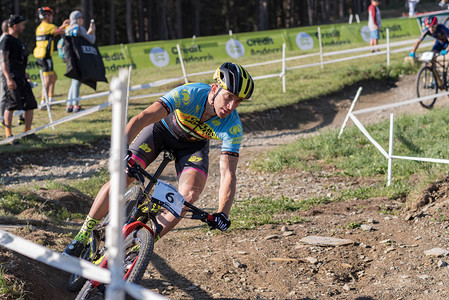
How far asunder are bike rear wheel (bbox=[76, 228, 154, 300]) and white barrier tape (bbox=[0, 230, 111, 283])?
870mm

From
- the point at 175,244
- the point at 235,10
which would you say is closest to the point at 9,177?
the point at 175,244

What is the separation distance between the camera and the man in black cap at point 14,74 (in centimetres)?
956

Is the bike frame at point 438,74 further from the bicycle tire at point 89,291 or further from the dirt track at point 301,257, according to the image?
the bicycle tire at point 89,291

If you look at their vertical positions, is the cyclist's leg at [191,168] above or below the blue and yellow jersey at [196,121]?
below

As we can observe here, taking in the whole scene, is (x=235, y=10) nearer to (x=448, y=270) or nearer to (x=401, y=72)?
(x=401, y=72)

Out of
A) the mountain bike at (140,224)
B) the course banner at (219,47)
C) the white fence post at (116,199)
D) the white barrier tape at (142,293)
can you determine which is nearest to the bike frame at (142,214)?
the mountain bike at (140,224)

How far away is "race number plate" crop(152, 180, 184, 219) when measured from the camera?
3680 millimetres

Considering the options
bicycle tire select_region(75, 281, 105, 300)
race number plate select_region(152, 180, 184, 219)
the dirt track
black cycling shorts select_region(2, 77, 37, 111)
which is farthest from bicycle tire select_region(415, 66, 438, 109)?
bicycle tire select_region(75, 281, 105, 300)

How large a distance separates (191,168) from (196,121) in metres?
0.46

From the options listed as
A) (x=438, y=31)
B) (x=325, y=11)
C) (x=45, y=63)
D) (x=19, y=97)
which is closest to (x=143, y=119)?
(x=19, y=97)

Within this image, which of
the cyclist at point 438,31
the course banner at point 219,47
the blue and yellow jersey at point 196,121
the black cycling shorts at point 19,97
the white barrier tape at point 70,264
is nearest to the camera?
the white barrier tape at point 70,264

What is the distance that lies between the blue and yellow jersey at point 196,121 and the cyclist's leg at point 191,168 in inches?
4.4

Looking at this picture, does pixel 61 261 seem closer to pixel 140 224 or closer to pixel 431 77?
pixel 140 224

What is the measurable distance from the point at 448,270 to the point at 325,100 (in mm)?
10451
